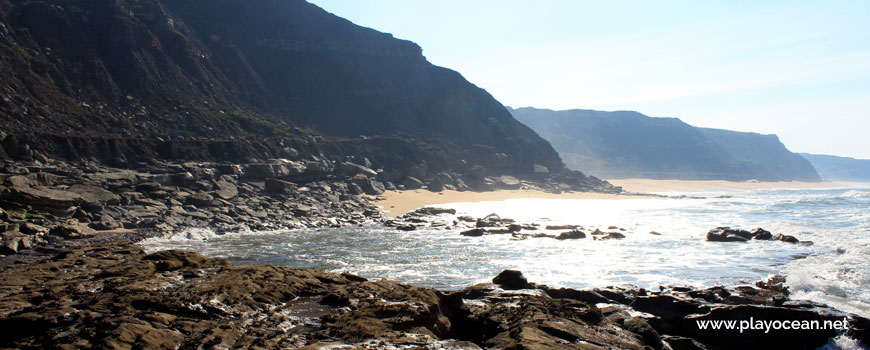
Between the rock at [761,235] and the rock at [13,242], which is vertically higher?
the rock at [761,235]

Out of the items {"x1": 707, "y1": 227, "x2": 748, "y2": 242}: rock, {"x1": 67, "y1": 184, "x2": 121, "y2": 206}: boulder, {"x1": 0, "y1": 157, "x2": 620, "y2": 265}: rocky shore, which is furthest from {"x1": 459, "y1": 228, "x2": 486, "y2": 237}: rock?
{"x1": 67, "y1": 184, "x2": 121, "y2": 206}: boulder

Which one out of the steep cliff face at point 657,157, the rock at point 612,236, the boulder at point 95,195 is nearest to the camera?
the boulder at point 95,195

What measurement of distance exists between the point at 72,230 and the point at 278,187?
17.6m

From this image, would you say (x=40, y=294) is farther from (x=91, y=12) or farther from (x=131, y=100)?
(x=91, y=12)

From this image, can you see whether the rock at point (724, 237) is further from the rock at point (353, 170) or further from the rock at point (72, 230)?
the rock at point (353, 170)

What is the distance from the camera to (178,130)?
45750mm

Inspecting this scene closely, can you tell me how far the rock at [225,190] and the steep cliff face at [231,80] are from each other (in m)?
11.9

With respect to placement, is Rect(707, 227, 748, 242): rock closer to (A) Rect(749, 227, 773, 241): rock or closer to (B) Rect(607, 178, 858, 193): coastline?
(A) Rect(749, 227, 773, 241): rock

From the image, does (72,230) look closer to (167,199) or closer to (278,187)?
(167,199)

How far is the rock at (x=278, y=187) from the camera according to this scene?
3816cm

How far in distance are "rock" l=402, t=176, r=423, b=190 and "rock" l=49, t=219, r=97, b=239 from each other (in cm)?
3189

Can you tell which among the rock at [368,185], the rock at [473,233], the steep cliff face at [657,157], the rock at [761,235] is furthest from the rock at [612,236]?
the steep cliff face at [657,157]

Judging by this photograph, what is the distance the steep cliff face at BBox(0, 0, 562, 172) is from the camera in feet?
139

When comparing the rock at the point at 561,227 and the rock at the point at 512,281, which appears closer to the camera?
the rock at the point at 512,281
